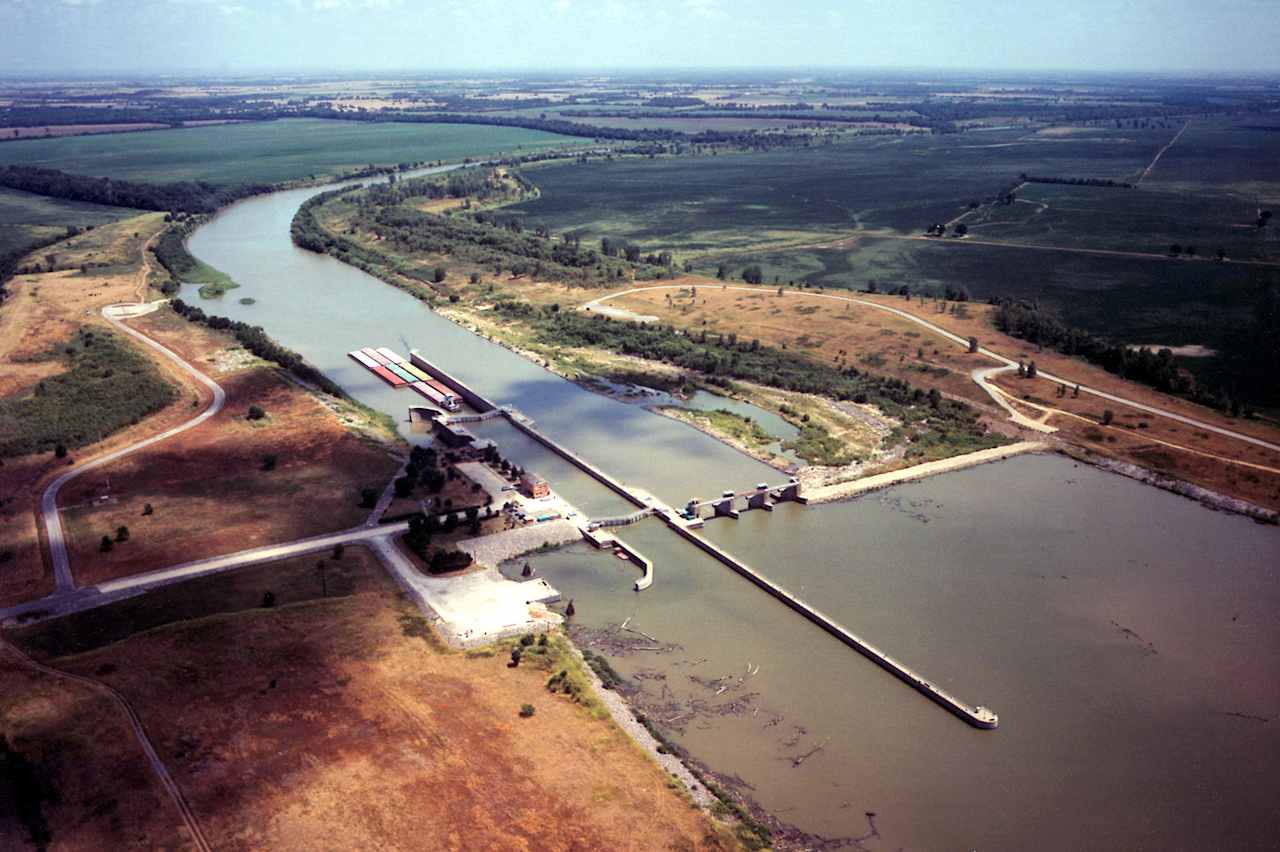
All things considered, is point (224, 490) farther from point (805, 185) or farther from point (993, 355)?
point (805, 185)

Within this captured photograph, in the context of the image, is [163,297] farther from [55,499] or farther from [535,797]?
[535,797]

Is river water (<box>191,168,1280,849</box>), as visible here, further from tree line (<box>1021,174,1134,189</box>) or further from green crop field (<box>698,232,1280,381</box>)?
tree line (<box>1021,174,1134,189</box>)

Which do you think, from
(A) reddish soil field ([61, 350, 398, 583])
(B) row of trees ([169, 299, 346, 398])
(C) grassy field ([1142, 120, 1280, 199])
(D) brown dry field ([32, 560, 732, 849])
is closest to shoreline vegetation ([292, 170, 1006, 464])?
(B) row of trees ([169, 299, 346, 398])

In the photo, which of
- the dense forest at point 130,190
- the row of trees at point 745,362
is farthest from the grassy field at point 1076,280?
the dense forest at point 130,190

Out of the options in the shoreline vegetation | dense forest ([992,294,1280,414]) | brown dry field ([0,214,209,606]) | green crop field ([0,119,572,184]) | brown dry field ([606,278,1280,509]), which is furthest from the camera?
green crop field ([0,119,572,184])

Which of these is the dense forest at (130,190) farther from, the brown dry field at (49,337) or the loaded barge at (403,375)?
the loaded barge at (403,375)

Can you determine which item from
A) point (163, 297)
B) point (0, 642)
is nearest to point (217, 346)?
point (163, 297)
